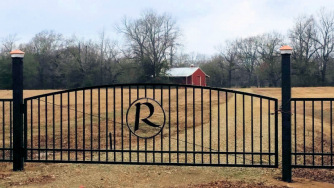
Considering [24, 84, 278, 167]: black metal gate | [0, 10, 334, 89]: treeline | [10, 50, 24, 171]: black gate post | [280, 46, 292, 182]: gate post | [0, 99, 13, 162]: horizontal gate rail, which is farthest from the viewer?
Result: [0, 10, 334, 89]: treeline

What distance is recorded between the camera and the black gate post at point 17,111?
230 inches

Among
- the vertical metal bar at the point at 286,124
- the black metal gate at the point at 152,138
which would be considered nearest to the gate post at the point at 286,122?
the vertical metal bar at the point at 286,124

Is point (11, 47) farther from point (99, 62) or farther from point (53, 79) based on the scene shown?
point (99, 62)

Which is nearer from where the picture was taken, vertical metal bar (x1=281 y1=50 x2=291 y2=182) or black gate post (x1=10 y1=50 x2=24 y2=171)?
vertical metal bar (x1=281 y1=50 x2=291 y2=182)

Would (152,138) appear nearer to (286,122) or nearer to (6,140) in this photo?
(6,140)

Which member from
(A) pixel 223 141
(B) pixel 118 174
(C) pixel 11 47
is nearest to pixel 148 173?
(B) pixel 118 174

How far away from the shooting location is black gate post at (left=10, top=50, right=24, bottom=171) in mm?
5852

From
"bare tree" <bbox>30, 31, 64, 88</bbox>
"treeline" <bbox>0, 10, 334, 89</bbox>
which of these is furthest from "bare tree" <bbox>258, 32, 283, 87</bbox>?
"bare tree" <bbox>30, 31, 64, 88</bbox>

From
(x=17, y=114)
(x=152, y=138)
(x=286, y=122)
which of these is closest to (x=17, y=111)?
(x=17, y=114)

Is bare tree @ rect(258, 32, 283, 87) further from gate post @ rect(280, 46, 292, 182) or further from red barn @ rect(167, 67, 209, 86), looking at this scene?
gate post @ rect(280, 46, 292, 182)

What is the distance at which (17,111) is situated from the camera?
19.2ft

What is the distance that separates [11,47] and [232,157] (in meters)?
51.2

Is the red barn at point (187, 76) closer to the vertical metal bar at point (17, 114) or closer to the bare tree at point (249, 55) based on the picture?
the bare tree at point (249, 55)

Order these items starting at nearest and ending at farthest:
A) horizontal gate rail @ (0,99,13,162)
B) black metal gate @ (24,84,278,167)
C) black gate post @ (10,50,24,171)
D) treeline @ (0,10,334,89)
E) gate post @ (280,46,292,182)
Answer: gate post @ (280,46,292,182) < black metal gate @ (24,84,278,167) < black gate post @ (10,50,24,171) < horizontal gate rail @ (0,99,13,162) < treeline @ (0,10,334,89)
